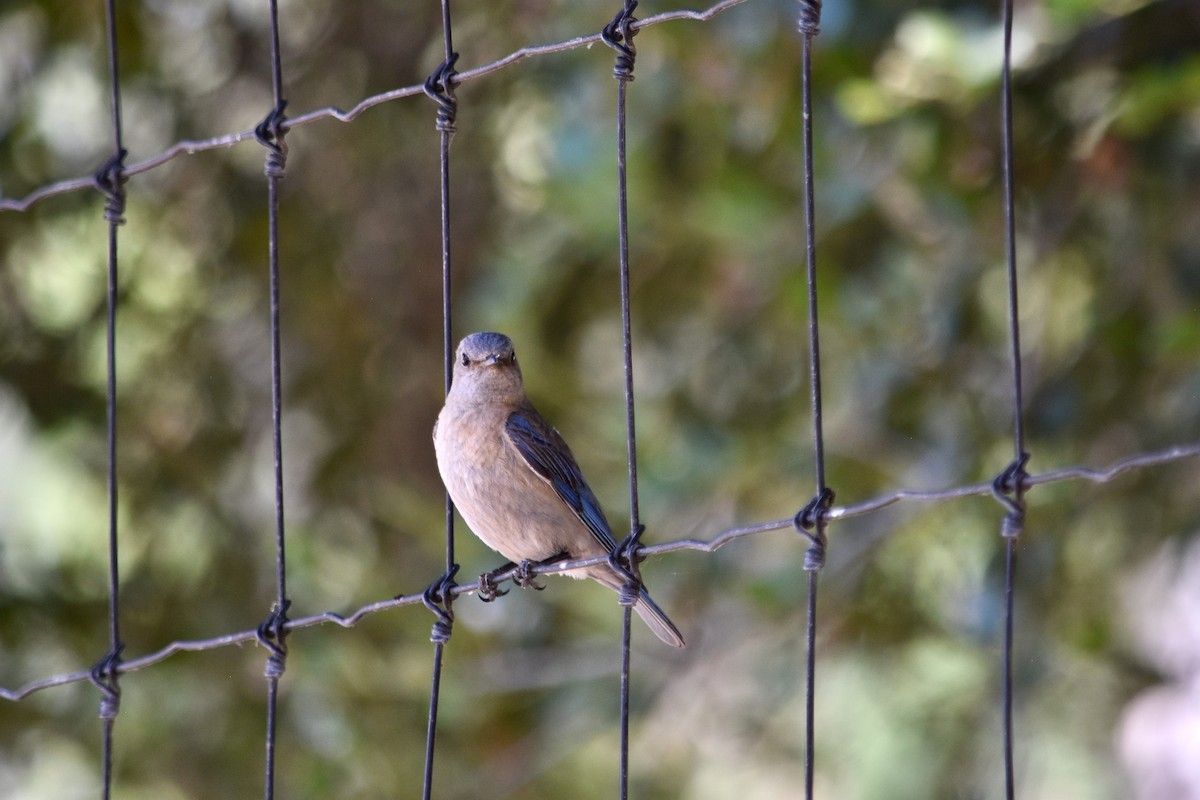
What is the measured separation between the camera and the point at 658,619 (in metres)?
4.94

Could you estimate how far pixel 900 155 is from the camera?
634 cm

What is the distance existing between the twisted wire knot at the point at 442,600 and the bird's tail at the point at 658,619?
2.78ft

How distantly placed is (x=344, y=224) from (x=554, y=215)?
5.56ft

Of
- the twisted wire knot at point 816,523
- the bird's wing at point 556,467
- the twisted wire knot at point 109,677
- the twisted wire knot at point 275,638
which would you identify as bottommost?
the twisted wire knot at point 109,677

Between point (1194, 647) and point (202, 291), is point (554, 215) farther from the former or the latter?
point (1194, 647)

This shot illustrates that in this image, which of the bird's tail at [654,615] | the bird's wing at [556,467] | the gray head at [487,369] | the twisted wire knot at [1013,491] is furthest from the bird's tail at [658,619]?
the twisted wire knot at [1013,491]

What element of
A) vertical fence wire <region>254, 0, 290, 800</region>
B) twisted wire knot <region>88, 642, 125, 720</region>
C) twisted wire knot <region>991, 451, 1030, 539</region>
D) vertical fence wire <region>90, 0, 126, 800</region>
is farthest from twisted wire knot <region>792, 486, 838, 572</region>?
twisted wire knot <region>88, 642, 125, 720</region>

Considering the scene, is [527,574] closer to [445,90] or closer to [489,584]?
[489,584]

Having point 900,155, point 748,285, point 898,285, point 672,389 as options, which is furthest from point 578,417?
point 900,155

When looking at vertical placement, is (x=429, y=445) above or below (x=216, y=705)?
above

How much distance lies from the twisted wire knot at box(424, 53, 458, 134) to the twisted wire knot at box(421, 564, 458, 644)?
3.70 ft

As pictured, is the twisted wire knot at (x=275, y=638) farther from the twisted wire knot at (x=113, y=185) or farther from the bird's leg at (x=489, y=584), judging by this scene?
the twisted wire knot at (x=113, y=185)

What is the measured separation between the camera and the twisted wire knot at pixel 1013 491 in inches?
114

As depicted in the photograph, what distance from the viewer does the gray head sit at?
5168 millimetres
